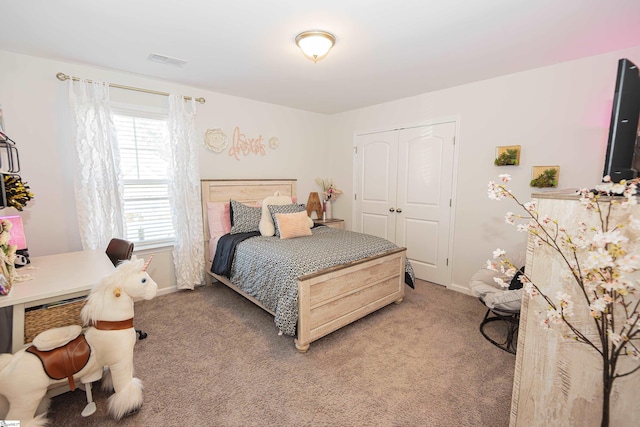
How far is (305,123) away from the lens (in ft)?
14.6

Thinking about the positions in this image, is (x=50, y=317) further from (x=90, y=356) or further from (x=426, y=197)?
(x=426, y=197)

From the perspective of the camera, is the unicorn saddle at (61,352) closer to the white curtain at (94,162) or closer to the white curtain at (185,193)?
the white curtain at (94,162)

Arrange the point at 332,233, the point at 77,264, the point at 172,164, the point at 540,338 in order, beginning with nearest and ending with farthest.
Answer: the point at 540,338, the point at 77,264, the point at 172,164, the point at 332,233

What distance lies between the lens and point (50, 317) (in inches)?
63.0

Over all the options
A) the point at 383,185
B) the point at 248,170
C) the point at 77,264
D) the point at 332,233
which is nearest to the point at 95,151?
the point at 77,264

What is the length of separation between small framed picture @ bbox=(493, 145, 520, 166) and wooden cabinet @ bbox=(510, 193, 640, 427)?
203cm

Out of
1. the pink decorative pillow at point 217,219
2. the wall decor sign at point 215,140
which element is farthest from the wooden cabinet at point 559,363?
the wall decor sign at point 215,140

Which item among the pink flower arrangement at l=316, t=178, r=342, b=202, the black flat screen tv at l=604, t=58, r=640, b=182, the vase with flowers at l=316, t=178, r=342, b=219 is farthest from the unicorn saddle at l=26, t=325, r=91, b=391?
the pink flower arrangement at l=316, t=178, r=342, b=202

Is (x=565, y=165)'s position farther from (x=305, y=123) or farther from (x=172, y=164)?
(x=172, y=164)

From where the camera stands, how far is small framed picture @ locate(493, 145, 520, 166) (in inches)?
111

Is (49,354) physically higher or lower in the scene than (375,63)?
lower

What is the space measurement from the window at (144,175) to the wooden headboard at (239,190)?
1.41ft

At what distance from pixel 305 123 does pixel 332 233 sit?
2065 mm

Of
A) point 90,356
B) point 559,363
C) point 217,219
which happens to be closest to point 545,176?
point 559,363
